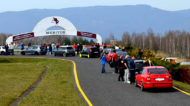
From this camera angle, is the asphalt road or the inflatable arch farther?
the inflatable arch

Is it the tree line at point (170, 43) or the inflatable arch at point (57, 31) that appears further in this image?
the tree line at point (170, 43)

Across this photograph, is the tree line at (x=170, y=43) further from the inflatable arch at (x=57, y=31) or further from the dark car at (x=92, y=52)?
the dark car at (x=92, y=52)

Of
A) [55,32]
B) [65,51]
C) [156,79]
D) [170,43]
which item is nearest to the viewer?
[156,79]

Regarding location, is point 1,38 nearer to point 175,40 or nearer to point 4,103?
point 175,40

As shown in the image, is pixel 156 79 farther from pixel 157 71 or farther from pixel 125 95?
pixel 125 95

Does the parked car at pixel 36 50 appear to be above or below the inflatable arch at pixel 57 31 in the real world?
below

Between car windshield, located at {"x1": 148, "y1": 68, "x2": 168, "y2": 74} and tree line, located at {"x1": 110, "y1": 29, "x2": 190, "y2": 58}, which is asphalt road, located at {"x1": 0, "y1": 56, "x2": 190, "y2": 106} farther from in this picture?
tree line, located at {"x1": 110, "y1": 29, "x2": 190, "y2": 58}

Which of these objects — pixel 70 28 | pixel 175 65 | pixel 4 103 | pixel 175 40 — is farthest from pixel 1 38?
pixel 4 103

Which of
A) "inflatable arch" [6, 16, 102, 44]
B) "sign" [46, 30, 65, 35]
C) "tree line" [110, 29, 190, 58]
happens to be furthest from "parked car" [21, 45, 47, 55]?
"tree line" [110, 29, 190, 58]

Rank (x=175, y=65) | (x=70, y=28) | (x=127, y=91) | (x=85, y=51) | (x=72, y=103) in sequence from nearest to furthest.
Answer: (x=72, y=103) → (x=127, y=91) → (x=175, y=65) → (x=85, y=51) → (x=70, y=28)

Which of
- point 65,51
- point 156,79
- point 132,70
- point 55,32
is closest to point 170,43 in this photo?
point 55,32

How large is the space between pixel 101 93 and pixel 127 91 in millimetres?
1549

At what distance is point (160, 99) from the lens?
15.9 m

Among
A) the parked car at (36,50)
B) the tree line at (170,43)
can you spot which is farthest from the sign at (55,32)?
the tree line at (170,43)
